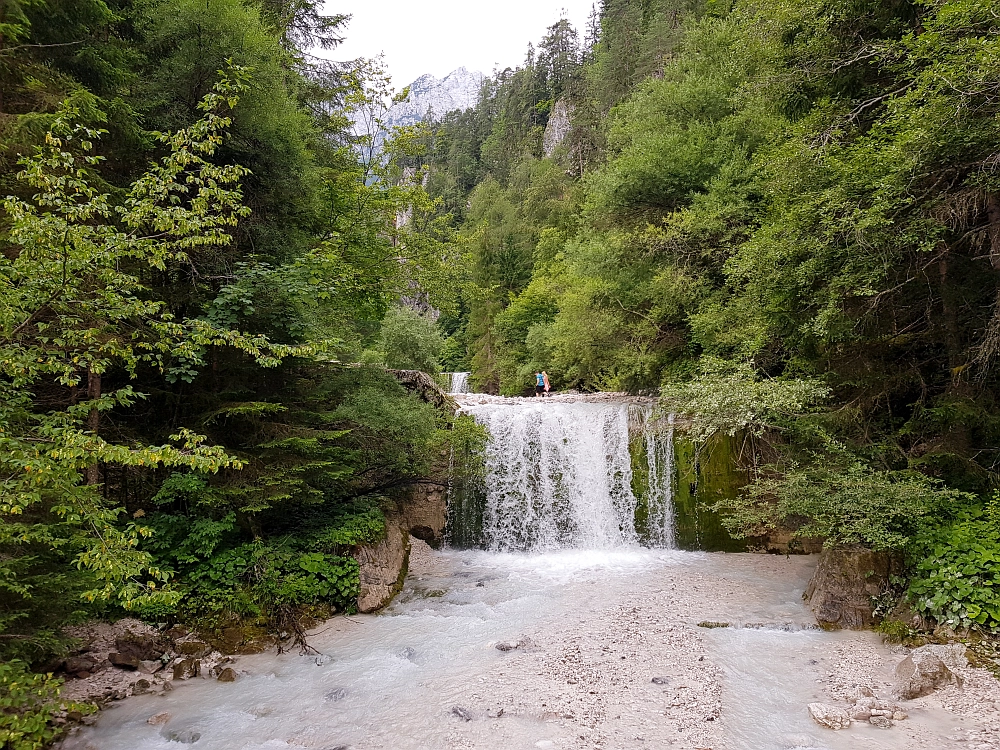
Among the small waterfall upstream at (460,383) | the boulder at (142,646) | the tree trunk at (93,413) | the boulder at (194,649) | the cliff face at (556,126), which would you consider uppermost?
the cliff face at (556,126)

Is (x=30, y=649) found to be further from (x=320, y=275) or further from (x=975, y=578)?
(x=975, y=578)

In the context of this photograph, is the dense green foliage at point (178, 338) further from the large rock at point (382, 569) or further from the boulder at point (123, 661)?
the boulder at point (123, 661)

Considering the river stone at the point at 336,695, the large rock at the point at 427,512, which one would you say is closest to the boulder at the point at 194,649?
the river stone at the point at 336,695

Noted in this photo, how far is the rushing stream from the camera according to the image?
4.50 metres

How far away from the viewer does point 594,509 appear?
36.7ft

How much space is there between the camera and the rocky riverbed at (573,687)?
4.41 metres

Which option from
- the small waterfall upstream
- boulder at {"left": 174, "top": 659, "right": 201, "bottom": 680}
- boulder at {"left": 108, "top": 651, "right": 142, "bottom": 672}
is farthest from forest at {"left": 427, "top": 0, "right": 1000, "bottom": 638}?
the small waterfall upstream

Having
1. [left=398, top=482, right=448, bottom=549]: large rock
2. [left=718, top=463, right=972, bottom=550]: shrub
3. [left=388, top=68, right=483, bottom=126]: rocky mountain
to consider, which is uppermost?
[left=388, top=68, right=483, bottom=126]: rocky mountain

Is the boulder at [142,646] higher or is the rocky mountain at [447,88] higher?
the rocky mountain at [447,88]

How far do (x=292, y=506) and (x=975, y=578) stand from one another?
8.07 m

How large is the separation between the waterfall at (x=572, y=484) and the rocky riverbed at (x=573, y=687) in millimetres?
3090

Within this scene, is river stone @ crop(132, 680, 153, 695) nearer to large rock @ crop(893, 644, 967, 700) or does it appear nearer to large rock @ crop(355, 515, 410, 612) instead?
large rock @ crop(355, 515, 410, 612)

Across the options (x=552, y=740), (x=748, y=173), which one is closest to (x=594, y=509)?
(x=552, y=740)

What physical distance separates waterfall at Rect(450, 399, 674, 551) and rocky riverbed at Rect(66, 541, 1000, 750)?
3090 millimetres
